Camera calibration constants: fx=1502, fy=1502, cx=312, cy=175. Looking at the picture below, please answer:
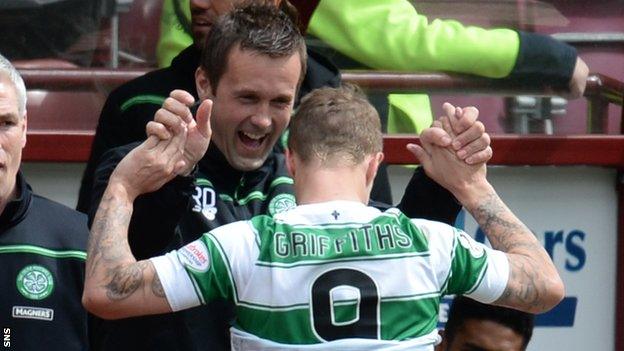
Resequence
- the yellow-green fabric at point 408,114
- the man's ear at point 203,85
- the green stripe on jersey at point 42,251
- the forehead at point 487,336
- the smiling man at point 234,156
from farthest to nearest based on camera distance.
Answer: the yellow-green fabric at point 408,114
the forehead at point 487,336
the man's ear at point 203,85
the green stripe on jersey at point 42,251
the smiling man at point 234,156

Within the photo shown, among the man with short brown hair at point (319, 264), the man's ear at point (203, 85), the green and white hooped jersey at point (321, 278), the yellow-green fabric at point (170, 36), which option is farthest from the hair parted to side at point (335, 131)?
the yellow-green fabric at point (170, 36)

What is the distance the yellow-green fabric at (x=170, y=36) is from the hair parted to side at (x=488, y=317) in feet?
4.09

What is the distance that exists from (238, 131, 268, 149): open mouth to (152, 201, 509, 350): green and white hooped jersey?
0.62 m

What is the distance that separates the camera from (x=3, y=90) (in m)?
3.65

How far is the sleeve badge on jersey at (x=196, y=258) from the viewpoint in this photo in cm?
298

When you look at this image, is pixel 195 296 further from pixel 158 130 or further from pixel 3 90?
pixel 3 90

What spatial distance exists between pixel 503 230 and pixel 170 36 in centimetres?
182

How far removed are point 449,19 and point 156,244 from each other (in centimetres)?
187

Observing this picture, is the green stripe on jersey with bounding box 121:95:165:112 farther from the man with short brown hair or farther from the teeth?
the man with short brown hair

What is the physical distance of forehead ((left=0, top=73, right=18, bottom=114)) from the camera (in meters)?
3.63

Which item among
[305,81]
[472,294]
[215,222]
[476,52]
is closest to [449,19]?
[476,52]

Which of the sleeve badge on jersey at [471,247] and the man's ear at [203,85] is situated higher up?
the man's ear at [203,85]

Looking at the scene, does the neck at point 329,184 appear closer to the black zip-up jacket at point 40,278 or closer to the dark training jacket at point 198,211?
the dark training jacket at point 198,211

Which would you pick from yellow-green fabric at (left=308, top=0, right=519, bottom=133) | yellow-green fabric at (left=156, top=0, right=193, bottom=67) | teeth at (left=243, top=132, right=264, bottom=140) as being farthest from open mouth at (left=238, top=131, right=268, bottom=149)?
yellow-green fabric at (left=308, top=0, right=519, bottom=133)
